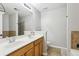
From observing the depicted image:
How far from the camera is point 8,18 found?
66.3 inches

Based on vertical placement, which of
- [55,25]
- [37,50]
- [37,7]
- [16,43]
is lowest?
[37,50]

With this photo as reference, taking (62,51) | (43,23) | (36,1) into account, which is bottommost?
(62,51)

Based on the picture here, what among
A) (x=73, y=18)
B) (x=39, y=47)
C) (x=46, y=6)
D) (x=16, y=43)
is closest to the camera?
(x=16, y=43)

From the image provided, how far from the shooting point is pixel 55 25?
2.10 m

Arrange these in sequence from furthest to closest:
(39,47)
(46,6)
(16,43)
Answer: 1. (39,47)
2. (46,6)
3. (16,43)

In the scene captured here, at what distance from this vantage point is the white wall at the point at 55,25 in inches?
80.6

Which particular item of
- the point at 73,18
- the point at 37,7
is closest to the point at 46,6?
the point at 37,7

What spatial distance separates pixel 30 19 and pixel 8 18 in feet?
1.73

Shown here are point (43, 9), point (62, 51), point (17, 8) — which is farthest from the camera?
point (62, 51)

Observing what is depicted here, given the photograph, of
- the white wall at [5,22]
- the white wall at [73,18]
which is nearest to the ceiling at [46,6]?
the white wall at [73,18]

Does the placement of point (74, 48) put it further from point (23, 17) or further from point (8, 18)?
point (8, 18)

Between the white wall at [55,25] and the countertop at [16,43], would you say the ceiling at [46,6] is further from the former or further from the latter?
the countertop at [16,43]

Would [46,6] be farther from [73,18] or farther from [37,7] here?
[73,18]

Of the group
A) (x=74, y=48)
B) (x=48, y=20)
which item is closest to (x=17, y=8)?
(x=48, y=20)
